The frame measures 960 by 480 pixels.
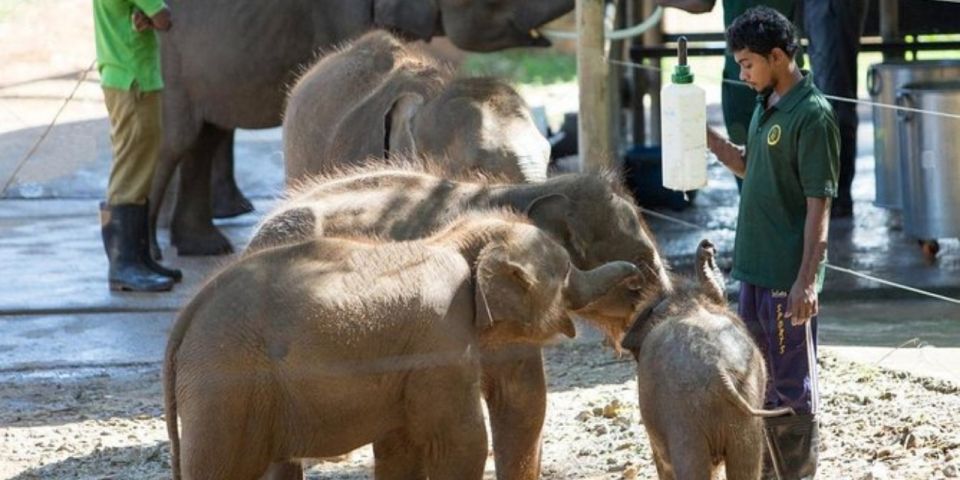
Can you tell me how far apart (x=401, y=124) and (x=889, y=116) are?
466 centimetres

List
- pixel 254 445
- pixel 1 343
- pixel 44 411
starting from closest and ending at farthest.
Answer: pixel 254 445 → pixel 44 411 → pixel 1 343

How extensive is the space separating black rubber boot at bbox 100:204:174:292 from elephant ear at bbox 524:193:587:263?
5.03 m

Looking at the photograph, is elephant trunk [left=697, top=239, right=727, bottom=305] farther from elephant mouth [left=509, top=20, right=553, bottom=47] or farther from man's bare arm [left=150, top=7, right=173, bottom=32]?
elephant mouth [left=509, top=20, right=553, bottom=47]

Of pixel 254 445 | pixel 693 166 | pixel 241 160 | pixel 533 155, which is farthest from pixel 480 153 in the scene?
pixel 241 160

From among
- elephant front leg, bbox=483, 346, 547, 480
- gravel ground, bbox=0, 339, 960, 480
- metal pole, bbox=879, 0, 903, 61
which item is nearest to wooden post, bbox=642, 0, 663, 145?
metal pole, bbox=879, 0, 903, 61

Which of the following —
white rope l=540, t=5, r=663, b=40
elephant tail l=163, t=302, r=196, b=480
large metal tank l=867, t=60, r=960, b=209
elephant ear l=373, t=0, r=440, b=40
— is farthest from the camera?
elephant ear l=373, t=0, r=440, b=40

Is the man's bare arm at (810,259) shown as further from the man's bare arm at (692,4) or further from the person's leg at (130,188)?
the person's leg at (130,188)

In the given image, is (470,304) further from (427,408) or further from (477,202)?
(477,202)

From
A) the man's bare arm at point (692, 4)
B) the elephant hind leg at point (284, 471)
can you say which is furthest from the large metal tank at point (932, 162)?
the elephant hind leg at point (284, 471)

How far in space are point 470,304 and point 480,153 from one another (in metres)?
1.84

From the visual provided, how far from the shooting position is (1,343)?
9.72 metres

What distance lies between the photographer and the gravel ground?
22.7 feet

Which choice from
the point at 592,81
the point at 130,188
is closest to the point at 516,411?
the point at 592,81

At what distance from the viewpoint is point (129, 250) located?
11.0 meters
